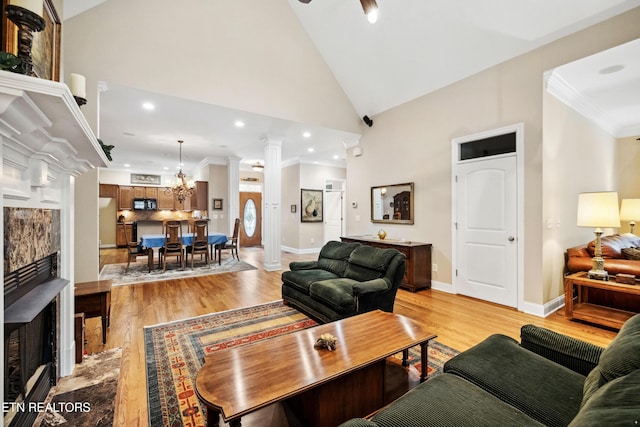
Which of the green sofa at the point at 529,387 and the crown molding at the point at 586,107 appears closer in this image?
the green sofa at the point at 529,387

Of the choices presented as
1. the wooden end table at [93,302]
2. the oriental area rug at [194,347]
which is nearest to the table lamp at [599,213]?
the oriental area rug at [194,347]

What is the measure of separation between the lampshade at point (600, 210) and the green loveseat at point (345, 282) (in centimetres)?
215

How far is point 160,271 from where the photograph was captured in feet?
19.9

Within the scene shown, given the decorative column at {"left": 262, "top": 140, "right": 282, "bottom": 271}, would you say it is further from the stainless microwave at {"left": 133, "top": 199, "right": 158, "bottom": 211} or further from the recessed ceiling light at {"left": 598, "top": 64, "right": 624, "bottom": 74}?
the stainless microwave at {"left": 133, "top": 199, "right": 158, "bottom": 211}

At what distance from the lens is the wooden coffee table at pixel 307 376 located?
1.33 meters

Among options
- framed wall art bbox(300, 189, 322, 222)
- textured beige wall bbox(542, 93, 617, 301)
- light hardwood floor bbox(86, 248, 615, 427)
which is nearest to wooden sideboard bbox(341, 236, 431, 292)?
light hardwood floor bbox(86, 248, 615, 427)

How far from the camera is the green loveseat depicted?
2.78m

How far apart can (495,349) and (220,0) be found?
533cm

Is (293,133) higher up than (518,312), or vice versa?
(293,133)

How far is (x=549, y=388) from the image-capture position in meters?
1.32

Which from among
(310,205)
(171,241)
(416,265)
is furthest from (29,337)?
(310,205)

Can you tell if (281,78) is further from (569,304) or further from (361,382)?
(569,304)

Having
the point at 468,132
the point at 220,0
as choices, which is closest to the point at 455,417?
the point at 468,132

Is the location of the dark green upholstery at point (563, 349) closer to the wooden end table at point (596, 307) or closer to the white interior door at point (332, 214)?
the wooden end table at point (596, 307)
